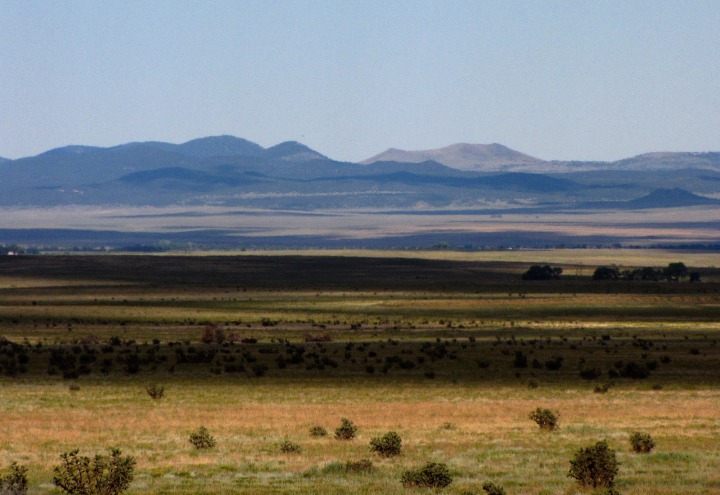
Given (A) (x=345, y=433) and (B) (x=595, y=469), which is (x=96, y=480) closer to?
(B) (x=595, y=469)

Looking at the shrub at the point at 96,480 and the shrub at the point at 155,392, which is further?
the shrub at the point at 155,392

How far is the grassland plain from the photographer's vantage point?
21766 mm

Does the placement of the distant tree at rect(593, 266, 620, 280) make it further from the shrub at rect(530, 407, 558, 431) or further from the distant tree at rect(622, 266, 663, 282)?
the shrub at rect(530, 407, 558, 431)

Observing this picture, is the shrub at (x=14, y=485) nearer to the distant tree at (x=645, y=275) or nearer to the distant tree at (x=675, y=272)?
the distant tree at (x=645, y=275)

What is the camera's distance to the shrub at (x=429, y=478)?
62.9ft

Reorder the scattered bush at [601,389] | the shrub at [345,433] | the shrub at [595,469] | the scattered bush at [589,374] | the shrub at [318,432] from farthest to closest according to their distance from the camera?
the scattered bush at [589,374]
the scattered bush at [601,389]
the shrub at [318,432]
the shrub at [345,433]
the shrub at [595,469]

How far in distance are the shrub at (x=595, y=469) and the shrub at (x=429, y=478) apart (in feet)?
6.21

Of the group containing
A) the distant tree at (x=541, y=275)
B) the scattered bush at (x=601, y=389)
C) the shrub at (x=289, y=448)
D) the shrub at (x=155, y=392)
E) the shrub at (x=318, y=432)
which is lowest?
the distant tree at (x=541, y=275)

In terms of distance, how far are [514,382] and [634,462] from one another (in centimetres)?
1807

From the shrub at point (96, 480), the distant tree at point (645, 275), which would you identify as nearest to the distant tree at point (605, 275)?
the distant tree at point (645, 275)

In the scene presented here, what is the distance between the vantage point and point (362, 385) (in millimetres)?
38750

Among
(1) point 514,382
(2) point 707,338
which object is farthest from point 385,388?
(2) point 707,338

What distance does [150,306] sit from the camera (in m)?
88.6

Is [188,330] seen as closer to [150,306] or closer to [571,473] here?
[150,306]
